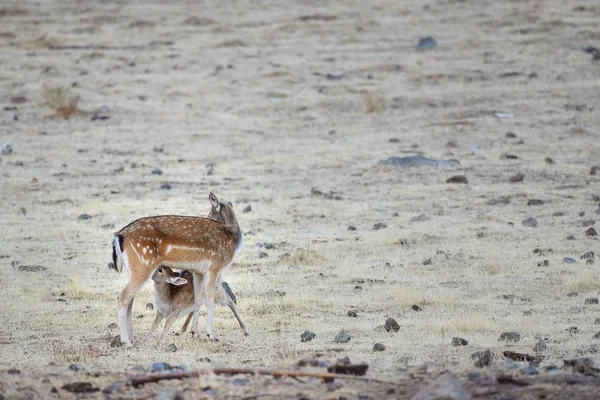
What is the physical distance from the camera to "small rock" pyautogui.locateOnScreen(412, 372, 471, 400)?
725 centimetres

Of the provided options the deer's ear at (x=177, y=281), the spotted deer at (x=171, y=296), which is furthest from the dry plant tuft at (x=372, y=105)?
the deer's ear at (x=177, y=281)

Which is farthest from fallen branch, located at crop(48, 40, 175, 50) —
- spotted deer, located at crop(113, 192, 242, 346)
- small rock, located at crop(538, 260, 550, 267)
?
spotted deer, located at crop(113, 192, 242, 346)

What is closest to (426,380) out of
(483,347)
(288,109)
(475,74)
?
(483,347)

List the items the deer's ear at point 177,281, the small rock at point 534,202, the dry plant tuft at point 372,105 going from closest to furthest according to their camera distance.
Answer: the deer's ear at point 177,281
the small rock at point 534,202
the dry plant tuft at point 372,105

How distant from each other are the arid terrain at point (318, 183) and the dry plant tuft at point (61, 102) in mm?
126

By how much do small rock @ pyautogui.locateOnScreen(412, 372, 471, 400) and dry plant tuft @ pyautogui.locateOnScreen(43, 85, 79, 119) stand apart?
2290 centimetres

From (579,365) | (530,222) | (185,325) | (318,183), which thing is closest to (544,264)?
(530,222)

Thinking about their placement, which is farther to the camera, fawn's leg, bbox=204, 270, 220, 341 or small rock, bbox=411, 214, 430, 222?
small rock, bbox=411, 214, 430, 222

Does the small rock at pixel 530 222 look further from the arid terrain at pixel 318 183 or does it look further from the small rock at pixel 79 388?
the small rock at pixel 79 388

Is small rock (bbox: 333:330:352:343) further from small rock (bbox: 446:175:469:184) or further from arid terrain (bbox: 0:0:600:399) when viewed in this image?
small rock (bbox: 446:175:469:184)

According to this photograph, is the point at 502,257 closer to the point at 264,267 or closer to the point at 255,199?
the point at 264,267

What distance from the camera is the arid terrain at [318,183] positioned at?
10.8 meters

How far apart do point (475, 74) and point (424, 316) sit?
22.0m

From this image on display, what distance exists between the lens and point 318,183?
2205 centimetres
